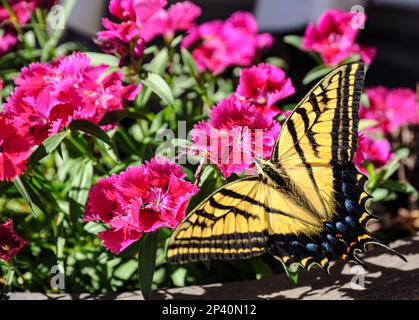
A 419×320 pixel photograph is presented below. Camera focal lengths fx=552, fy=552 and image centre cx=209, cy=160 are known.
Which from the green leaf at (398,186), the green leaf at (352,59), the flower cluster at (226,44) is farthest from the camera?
the flower cluster at (226,44)

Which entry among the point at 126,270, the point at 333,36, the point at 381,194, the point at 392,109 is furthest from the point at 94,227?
the point at 392,109

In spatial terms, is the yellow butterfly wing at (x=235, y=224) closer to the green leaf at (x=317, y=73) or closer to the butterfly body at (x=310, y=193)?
the butterfly body at (x=310, y=193)

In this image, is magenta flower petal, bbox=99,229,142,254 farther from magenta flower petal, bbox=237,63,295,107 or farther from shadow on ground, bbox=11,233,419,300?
magenta flower petal, bbox=237,63,295,107

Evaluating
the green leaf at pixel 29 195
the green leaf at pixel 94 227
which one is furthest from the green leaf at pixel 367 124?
the green leaf at pixel 29 195

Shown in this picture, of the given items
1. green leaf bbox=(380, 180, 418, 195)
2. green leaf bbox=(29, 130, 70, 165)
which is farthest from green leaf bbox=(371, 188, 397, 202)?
green leaf bbox=(29, 130, 70, 165)

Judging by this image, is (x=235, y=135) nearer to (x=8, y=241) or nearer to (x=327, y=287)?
(x=327, y=287)

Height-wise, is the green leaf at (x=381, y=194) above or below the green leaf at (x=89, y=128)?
below
